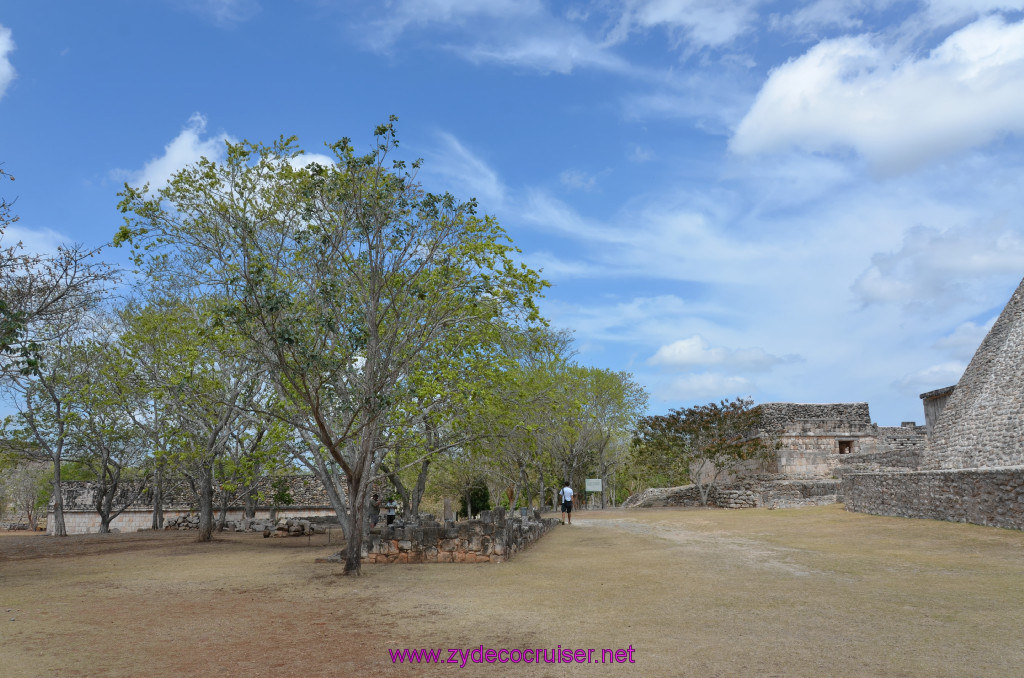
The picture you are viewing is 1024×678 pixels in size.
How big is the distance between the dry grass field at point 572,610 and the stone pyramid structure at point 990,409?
679 centimetres

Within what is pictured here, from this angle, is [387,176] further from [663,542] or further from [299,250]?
[663,542]

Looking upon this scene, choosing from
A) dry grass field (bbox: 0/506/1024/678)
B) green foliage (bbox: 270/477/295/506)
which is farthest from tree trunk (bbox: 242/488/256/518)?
dry grass field (bbox: 0/506/1024/678)

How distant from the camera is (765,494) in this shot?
30203 millimetres

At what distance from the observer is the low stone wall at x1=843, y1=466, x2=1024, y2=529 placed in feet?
45.8

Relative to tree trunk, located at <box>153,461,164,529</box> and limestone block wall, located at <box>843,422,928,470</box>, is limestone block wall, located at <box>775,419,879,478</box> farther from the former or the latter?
tree trunk, located at <box>153,461,164,529</box>

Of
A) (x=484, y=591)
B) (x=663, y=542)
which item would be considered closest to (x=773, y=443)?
(x=663, y=542)

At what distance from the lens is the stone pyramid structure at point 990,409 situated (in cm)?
1964

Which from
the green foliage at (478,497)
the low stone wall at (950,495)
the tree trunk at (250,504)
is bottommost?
the green foliage at (478,497)

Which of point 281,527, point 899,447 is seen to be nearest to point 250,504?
point 281,527

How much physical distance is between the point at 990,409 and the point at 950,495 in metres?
7.63

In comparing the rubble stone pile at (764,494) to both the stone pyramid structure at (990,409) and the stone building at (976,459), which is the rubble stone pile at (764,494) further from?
the stone pyramid structure at (990,409)

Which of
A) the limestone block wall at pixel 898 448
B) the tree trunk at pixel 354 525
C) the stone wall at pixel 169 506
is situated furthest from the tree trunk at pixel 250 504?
the limestone block wall at pixel 898 448

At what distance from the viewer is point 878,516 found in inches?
744

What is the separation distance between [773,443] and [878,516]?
15.9 meters
